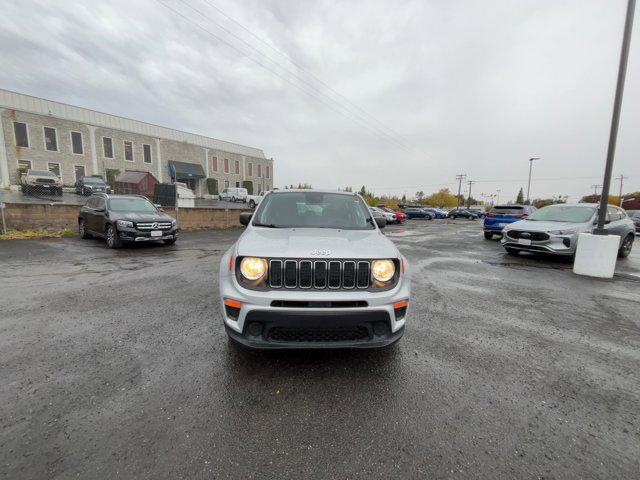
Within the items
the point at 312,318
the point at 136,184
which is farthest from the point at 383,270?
the point at 136,184

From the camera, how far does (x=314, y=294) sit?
2490mm

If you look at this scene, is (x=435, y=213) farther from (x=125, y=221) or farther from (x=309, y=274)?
(x=309, y=274)

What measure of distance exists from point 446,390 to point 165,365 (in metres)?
2.58

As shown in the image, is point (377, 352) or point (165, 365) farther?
point (377, 352)

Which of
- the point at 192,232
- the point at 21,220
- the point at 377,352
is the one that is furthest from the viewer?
the point at 192,232

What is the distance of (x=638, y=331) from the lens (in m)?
3.78

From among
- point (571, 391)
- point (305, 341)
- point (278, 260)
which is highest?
point (278, 260)

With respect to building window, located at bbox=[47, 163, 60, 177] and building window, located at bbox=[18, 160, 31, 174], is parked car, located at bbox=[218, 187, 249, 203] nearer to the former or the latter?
building window, located at bbox=[47, 163, 60, 177]

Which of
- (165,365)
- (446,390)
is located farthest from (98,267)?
(446,390)

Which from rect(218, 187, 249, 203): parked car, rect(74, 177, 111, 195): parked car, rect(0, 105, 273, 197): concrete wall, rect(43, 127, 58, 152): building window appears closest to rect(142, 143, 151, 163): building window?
rect(0, 105, 273, 197): concrete wall

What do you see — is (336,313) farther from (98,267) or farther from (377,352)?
(98,267)

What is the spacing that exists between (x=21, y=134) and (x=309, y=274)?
42742 millimetres

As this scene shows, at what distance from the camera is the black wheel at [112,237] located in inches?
345

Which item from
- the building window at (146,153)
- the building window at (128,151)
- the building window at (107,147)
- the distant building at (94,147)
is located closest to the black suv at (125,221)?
the distant building at (94,147)
